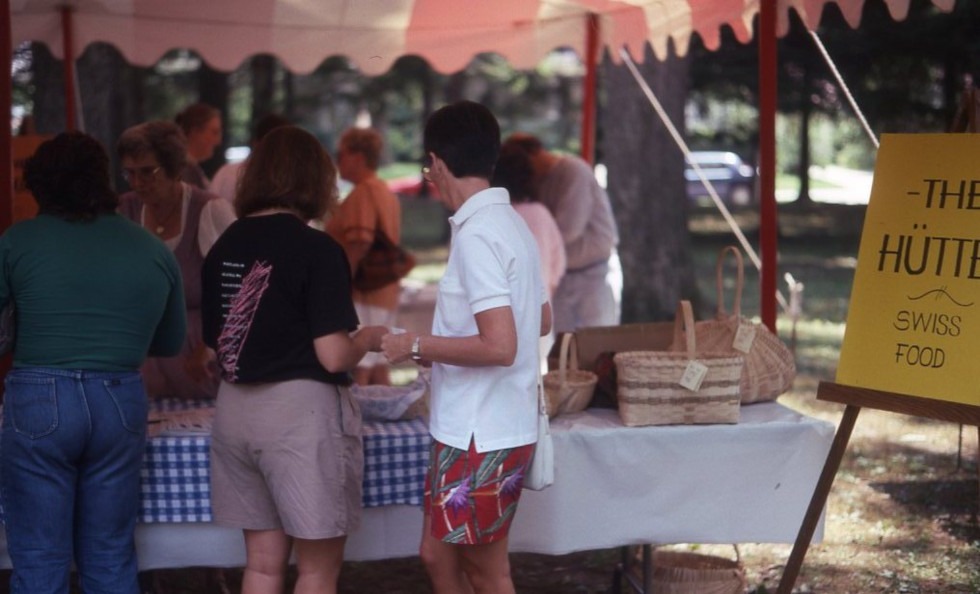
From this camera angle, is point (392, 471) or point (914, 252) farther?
point (392, 471)

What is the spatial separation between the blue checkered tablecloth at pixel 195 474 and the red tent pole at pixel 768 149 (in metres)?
1.49

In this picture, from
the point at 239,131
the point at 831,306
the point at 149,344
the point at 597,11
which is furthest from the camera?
the point at 239,131

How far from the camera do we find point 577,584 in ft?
15.4

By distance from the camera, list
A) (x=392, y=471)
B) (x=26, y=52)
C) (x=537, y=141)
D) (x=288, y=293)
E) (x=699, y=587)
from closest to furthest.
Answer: (x=288, y=293), (x=392, y=471), (x=699, y=587), (x=537, y=141), (x=26, y=52)

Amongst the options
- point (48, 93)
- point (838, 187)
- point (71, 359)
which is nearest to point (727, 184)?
point (838, 187)

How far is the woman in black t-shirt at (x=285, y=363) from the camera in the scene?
289 centimetres

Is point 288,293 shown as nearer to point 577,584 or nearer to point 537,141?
point 577,584

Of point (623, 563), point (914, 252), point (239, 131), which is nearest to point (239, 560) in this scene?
point (623, 563)

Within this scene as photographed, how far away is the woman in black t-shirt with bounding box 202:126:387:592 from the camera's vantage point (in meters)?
2.89

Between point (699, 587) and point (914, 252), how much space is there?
1.32 metres

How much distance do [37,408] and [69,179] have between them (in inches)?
21.9

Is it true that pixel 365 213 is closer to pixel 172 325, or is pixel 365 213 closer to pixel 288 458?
pixel 172 325

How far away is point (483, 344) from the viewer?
274cm

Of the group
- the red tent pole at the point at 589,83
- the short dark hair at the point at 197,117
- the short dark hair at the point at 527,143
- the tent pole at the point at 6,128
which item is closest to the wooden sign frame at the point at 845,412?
the tent pole at the point at 6,128
